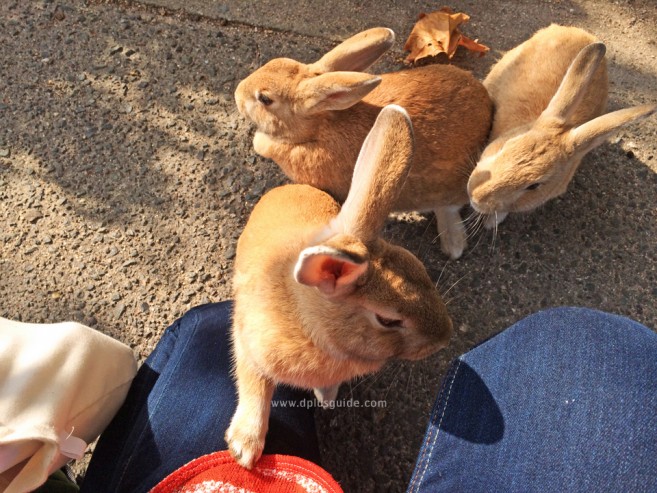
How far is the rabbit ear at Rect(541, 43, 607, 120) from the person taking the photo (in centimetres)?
234

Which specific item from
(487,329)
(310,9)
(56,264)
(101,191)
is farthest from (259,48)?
(487,329)

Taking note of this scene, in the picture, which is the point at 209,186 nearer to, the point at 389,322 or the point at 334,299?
A: the point at 334,299

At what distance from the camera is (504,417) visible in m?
2.10

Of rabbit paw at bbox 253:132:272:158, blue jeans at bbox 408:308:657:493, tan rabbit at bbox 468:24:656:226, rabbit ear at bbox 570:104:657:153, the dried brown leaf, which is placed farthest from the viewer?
the dried brown leaf

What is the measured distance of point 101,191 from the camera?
3.02 meters

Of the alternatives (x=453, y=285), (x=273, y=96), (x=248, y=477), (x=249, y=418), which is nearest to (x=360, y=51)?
(x=273, y=96)

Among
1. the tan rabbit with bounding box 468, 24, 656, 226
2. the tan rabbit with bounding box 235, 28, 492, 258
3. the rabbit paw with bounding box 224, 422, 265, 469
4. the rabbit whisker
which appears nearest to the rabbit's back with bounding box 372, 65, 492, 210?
the tan rabbit with bounding box 235, 28, 492, 258

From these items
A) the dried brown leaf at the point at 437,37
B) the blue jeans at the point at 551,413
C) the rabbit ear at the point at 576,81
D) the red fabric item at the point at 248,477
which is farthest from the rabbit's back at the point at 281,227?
the dried brown leaf at the point at 437,37

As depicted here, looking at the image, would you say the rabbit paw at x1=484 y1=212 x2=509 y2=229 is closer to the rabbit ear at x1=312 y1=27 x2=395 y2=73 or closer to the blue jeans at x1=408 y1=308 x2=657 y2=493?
the blue jeans at x1=408 y1=308 x2=657 y2=493

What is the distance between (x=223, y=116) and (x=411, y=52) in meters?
1.29

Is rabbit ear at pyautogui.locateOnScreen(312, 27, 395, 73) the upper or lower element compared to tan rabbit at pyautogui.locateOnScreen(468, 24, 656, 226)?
upper

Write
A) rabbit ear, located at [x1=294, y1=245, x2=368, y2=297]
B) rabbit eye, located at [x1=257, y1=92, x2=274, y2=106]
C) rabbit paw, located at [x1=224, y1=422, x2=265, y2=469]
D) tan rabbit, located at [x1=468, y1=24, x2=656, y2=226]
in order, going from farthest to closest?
rabbit eye, located at [x1=257, y1=92, x2=274, y2=106] → tan rabbit, located at [x1=468, y1=24, x2=656, y2=226] → rabbit paw, located at [x1=224, y1=422, x2=265, y2=469] → rabbit ear, located at [x1=294, y1=245, x2=368, y2=297]

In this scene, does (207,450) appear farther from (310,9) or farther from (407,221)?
(310,9)

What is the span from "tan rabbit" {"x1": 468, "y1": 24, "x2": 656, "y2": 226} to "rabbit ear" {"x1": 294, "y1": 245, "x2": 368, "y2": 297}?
1.09 meters
